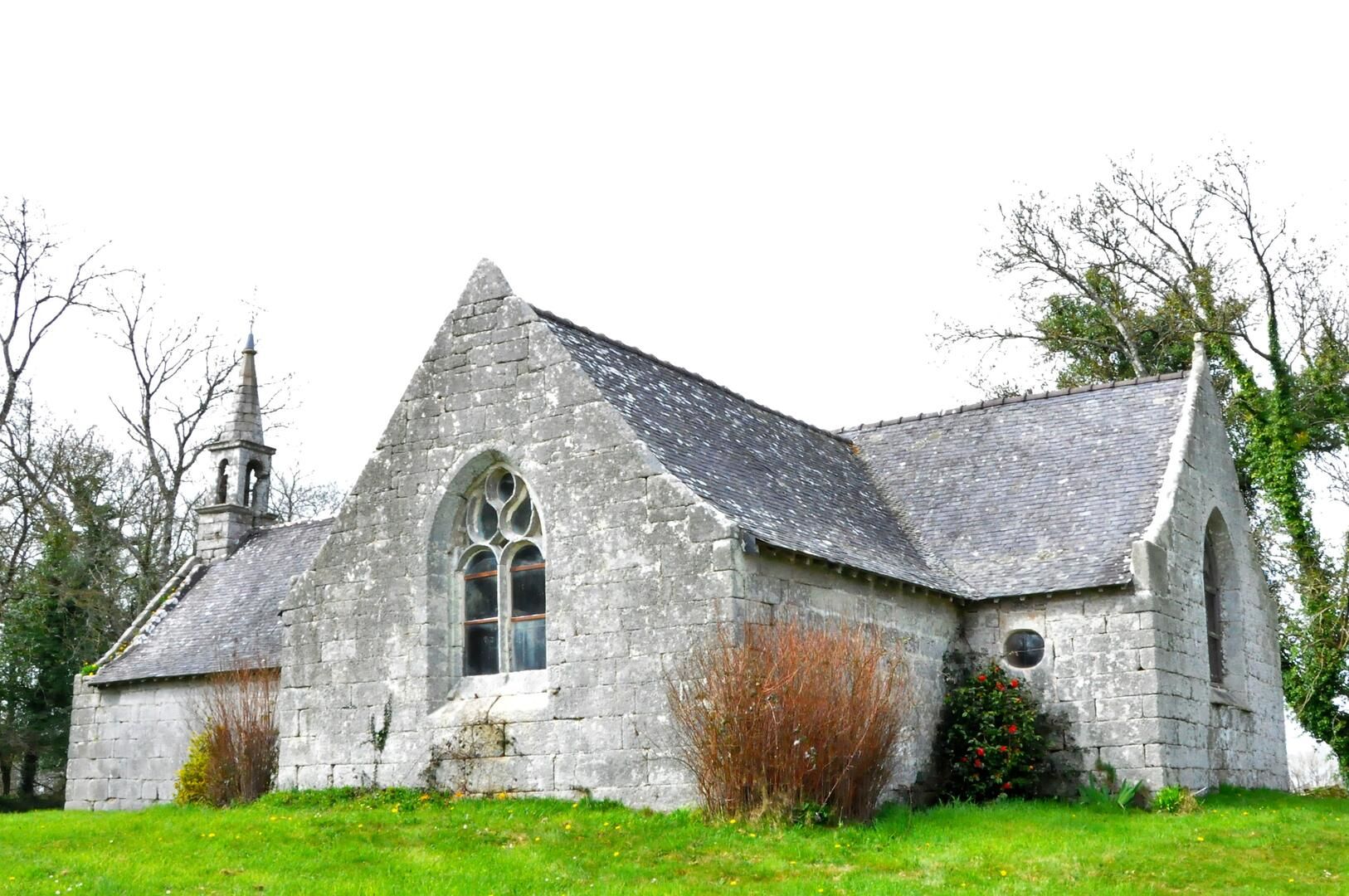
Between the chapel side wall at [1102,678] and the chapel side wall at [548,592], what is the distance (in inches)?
194

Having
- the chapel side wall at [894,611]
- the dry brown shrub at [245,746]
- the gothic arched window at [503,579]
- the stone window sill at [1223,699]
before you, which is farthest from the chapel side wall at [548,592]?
the stone window sill at [1223,699]

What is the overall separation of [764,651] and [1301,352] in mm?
18775

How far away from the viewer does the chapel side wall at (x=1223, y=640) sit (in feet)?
57.5

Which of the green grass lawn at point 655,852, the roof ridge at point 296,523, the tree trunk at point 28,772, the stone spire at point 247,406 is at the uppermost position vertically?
the stone spire at point 247,406

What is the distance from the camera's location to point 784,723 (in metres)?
14.1

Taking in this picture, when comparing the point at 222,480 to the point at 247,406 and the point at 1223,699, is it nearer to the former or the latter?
the point at 247,406

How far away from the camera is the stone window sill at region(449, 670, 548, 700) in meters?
16.5

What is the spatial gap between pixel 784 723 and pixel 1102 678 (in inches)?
204

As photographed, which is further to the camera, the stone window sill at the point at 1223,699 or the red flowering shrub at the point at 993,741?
the stone window sill at the point at 1223,699

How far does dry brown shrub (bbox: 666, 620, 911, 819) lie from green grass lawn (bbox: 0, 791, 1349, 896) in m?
0.44

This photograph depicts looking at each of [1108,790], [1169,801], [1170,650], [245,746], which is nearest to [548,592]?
[245,746]

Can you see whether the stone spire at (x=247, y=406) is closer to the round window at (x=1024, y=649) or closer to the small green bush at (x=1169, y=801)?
the round window at (x=1024, y=649)

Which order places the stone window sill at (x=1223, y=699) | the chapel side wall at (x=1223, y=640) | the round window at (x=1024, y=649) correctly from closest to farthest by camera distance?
the chapel side wall at (x=1223, y=640)
the round window at (x=1024, y=649)
the stone window sill at (x=1223, y=699)

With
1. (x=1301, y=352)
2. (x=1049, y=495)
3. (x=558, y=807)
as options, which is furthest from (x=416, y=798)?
(x=1301, y=352)
